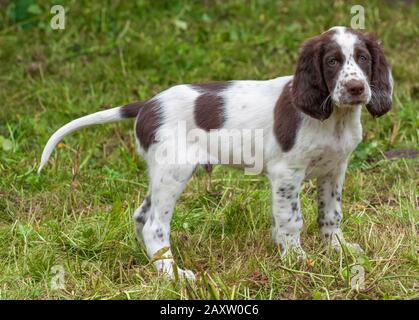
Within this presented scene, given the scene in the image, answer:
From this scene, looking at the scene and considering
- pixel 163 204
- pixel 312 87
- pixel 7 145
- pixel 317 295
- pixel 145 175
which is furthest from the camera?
pixel 7 145

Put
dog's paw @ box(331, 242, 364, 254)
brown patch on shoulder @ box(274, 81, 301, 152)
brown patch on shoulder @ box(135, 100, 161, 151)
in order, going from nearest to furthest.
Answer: brown patch on shoulder @ box(274, 81, 301, 152), dog's paw @ box(331, 242, 364, 254), brown patch on shoulder @ box(135, 100, 161, 151)

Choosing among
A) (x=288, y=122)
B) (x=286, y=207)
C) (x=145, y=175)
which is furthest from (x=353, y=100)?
(x=145, y=175)

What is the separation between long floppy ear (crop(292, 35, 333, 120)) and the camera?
4812 mm

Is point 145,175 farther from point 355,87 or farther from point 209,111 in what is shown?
point 355,87

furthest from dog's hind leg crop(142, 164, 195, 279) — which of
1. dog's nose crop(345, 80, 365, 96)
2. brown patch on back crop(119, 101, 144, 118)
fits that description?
dog's nose crop(345, 80, 365, 96)

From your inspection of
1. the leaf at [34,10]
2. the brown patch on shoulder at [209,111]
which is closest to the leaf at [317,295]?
the brown patch on shoulder at [209,111]

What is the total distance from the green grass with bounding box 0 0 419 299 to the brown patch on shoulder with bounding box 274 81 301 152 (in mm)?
658

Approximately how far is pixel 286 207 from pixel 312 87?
706mm

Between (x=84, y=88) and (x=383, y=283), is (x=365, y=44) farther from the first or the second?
(x=84, y=88)

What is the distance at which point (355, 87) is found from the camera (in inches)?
182

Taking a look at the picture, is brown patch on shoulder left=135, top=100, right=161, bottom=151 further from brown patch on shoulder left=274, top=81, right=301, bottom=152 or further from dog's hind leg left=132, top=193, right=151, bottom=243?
brown patch on shoulder left=274, top=81, right=301, bottom=152

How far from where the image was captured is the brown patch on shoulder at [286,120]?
500 centimetres

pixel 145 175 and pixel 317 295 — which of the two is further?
pixel 145 175
